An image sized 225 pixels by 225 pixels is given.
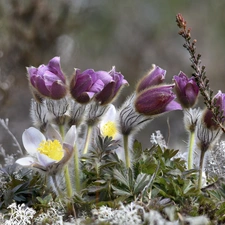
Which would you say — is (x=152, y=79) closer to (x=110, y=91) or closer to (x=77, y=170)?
(x=110, y=91)

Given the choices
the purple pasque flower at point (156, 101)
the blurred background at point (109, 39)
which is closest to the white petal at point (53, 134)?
the purple pasque flower at point (156, 101)

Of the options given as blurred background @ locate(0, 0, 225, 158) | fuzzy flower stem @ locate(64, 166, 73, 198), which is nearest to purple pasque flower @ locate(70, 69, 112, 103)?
fuzzy flower stem @ locate(64, 166, 73, 198)

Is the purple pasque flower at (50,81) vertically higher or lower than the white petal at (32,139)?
higher

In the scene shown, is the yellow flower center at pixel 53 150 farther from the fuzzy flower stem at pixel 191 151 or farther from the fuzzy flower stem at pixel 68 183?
the fuzzy flower stem at pixel 191 151

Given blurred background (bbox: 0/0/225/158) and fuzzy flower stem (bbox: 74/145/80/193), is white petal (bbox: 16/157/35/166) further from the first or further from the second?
blurred background (bbox: 0/0/225/158)

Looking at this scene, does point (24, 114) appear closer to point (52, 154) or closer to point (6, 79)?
point (6, 79)

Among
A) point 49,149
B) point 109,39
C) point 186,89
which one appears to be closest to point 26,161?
point 49,149

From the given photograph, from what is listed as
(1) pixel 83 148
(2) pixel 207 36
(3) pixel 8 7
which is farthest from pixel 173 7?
(1) pixel 83 148
